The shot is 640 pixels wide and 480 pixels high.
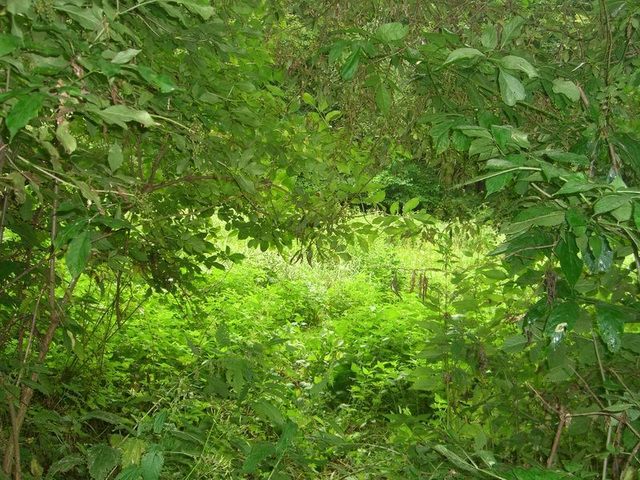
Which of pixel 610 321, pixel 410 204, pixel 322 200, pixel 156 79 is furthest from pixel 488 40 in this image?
pixel 322 200

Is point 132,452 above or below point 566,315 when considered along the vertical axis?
below

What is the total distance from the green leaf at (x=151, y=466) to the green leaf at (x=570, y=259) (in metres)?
0.94

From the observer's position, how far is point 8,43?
863 millimetres

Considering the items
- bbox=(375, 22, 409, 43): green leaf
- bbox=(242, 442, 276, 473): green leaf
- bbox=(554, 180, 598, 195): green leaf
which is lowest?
bbox=(242, 442, 276, 473): green leaf

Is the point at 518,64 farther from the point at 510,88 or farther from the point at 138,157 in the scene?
the point at 138,157

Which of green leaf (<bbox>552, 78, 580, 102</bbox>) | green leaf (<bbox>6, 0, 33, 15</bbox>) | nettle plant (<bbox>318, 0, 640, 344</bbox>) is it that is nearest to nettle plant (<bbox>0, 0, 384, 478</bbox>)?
green leaf (<bbox>6, 0, 33, 15</bbox>)

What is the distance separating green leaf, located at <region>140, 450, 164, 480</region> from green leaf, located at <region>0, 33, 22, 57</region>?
965 millimetres

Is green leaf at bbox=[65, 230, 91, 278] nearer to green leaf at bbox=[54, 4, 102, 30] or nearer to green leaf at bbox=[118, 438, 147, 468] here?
green leaf at bbox=[54, 4, 102, 30]

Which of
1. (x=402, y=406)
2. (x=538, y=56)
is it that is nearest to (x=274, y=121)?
(x=538, y=56)

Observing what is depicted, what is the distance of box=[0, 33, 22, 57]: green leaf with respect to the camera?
86 centimetres

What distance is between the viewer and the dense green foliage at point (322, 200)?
3.97ft

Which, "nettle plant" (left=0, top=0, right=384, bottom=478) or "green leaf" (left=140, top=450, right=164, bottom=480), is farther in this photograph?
"green leaf" (left=140, top=450, right=164, bottom=480)

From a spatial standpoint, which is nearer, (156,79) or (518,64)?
(156,79)

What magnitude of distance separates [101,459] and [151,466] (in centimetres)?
21
